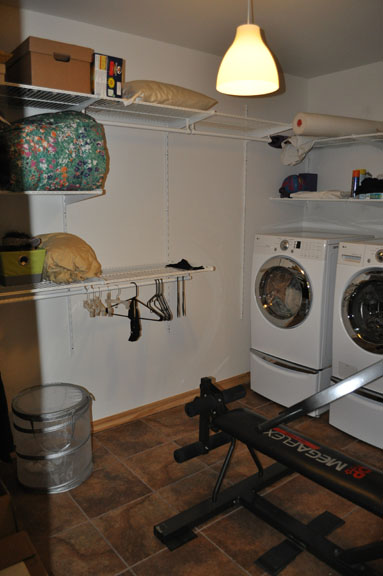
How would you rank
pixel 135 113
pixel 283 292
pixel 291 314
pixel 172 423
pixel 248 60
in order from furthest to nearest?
pixel 283 292, pixel 291 314, pixel 172 423, pixel 135 113, pixel 248 60

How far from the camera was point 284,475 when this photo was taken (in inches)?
97.0

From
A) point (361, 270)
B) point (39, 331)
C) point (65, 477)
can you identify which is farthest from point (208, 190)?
point (65, 477)

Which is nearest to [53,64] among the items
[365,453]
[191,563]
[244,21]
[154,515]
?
[244,21]

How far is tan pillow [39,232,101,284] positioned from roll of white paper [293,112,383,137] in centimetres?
168

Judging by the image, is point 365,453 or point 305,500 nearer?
point 305,500

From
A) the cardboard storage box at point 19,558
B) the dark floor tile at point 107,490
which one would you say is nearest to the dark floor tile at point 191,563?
the dark floor tile at point 107,490

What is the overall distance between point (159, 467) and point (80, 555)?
2.40 ft

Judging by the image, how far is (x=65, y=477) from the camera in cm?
245

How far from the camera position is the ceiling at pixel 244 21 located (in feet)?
7.79

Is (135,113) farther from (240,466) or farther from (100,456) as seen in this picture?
(240,466)

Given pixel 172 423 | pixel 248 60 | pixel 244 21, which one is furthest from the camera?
pixel 172 423

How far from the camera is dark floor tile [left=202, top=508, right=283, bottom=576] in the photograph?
2.00m

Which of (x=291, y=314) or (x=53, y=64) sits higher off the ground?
(x=53, y=64)

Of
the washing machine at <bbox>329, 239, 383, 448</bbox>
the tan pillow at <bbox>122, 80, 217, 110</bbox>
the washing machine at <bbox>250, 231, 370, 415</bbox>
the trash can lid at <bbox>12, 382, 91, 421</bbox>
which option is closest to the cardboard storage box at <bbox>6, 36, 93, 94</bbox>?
the tan pillow at <bbox>122, 80, 217, 110</bbox>
